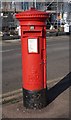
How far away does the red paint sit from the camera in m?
6.22

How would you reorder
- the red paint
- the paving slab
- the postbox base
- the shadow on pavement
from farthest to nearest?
the shadow on pavement
the postbox base
the red paint
the paving slab

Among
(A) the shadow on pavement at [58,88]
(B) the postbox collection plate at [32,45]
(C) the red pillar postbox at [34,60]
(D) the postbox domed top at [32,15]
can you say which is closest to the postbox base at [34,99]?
(C) the red pillar postbox at [34,60]

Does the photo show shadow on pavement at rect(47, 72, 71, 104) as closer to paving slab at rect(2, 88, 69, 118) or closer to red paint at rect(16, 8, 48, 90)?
paving slab at rect(2, 88, 69, 118)

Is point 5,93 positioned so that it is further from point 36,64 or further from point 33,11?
point 33,11

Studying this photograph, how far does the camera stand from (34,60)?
20.9 ft

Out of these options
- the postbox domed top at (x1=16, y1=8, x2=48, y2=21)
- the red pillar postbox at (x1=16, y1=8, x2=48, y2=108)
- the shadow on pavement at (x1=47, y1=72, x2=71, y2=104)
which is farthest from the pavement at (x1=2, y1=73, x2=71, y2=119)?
the postbox domed top at (x1=16, y1=8, x2=48, y2=21)

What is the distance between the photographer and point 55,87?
7.98 meters

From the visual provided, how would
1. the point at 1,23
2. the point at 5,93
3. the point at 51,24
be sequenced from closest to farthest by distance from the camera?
the point at 5,93 → the point at 1,23 → the point at 51,24

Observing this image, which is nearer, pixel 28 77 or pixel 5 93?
pixel 28 77

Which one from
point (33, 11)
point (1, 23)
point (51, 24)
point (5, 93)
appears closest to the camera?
point (33, 11)

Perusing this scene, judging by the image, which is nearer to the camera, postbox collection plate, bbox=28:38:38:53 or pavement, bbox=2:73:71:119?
pavement, bbox=2:73:71:119

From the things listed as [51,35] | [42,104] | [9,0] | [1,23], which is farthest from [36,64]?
[9,0]

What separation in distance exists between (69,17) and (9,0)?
6.67m

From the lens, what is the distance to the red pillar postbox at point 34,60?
625 cm
